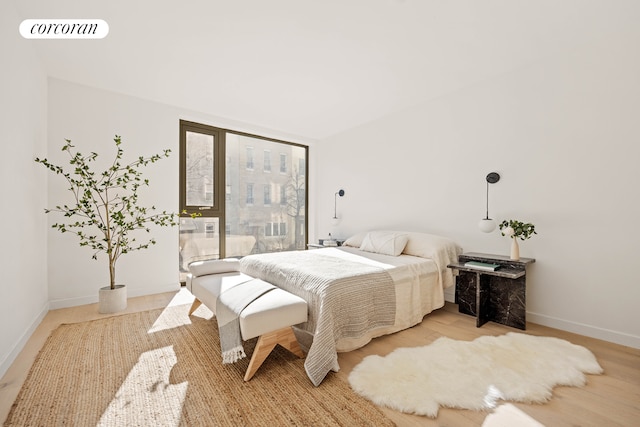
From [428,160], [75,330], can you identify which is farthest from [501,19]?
[75,330]

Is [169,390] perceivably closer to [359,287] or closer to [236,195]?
[359,287]

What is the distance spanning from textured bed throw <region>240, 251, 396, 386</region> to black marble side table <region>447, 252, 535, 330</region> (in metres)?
1.01

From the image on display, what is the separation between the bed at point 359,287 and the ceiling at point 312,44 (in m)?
1.90

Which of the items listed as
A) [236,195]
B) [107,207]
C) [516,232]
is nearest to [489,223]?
[516,232]

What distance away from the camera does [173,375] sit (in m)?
1.88

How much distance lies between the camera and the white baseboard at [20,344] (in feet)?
6.23

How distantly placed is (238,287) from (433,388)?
5.03ft

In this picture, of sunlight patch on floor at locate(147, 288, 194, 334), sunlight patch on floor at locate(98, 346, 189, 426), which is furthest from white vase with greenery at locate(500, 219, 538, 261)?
sunlight patch on floor at locate(147, 288, 194, 334)

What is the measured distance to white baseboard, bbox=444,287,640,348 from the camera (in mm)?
2327

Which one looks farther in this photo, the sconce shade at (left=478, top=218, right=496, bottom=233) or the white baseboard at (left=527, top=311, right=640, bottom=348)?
the sconce shade at (left=478, top=218, right=496, bottom=233)

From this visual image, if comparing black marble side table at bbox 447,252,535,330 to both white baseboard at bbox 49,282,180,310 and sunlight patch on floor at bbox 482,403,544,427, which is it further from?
white baseboard at bbox 49,282,180,310

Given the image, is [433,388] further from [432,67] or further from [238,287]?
[432,67]

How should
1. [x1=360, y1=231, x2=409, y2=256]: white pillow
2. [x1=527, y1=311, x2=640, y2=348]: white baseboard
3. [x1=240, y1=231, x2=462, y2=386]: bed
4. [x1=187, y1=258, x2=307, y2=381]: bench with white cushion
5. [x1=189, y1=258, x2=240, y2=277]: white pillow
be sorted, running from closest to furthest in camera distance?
[x1=187, y1=258, x2=307, y2=381]: bench with white cushion < [x1=240, y1=231, x2=462, y2=386]: bed < [x1=527, y1=311, x2=640, y2=348]: white baseboard < [x1=189, y1=258, x2=240, y2=277]: white pillow < [x1=360, y1=231, x2=409, y2=256]: white pillow

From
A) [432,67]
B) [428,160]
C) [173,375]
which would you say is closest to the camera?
[173,375]
